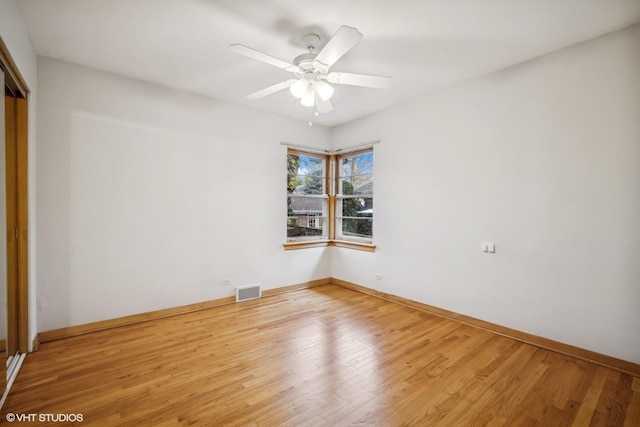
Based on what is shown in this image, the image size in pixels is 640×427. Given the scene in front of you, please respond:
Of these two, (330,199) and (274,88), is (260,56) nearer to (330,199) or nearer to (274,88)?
(274,88)

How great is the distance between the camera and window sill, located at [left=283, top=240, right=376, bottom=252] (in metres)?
4.29

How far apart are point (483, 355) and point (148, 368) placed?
9.04 ft

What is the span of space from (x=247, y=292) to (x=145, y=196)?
1.74 metres

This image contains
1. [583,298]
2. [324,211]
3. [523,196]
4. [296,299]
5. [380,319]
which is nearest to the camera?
[583,298]

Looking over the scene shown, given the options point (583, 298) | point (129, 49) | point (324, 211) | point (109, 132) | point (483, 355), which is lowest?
point (483, 355)

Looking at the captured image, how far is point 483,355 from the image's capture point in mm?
Result: 2494

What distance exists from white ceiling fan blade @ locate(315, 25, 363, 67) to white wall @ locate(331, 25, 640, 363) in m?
1.91

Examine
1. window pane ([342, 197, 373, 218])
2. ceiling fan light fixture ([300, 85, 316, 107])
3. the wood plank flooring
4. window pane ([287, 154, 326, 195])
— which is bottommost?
the wood plank flooring

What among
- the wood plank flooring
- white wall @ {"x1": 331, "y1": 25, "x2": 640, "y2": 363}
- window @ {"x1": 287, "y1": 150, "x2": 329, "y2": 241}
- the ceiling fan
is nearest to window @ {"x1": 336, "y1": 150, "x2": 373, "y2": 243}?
window @ {"x1": 287, "y1": 150, "x2": 329, "y2": 241}

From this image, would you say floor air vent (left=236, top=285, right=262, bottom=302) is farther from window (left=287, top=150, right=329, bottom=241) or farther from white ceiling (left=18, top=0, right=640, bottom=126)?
white ceiling (left=18, top=0, right=640, bottom=126)

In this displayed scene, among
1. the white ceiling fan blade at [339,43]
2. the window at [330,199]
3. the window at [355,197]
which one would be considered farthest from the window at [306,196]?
the white ceiling fan blade at [339,43]

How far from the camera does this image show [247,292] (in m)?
3.93

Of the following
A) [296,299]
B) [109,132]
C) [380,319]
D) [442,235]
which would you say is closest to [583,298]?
[442,235]

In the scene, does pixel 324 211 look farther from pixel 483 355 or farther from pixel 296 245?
pixel 483 355
